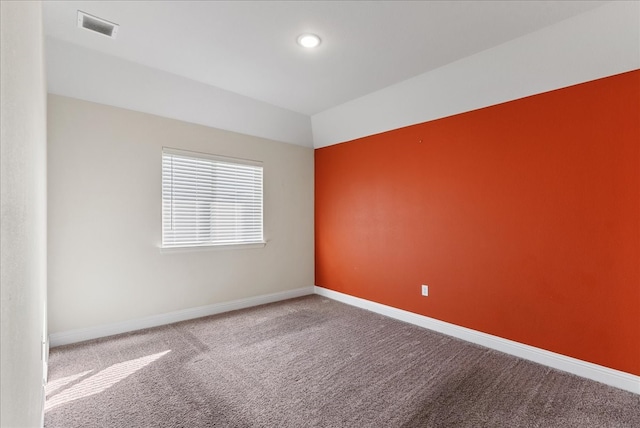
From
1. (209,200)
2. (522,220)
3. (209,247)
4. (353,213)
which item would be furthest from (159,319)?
(522,220)

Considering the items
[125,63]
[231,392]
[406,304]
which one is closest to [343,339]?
[406,304]

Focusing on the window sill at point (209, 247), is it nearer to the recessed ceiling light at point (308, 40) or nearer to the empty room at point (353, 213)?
the empty room at point (353, 213)

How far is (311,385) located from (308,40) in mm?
2820

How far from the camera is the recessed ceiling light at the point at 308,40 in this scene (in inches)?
99.5

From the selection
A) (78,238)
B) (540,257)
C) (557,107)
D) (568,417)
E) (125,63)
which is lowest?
(568,417)

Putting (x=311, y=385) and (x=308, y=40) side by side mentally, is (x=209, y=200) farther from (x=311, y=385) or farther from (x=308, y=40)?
(x=311, y=385)

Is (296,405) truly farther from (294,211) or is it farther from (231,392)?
(294,211)

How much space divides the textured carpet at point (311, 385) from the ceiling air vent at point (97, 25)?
2791 mm

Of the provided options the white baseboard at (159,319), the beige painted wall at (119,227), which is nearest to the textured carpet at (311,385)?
the white baseboard at (159,319)

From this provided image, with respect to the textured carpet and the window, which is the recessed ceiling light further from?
the textured carpet

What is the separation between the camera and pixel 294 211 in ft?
15.9

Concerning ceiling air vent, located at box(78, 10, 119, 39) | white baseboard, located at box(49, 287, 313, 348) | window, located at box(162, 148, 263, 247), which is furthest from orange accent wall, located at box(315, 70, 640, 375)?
ceiling air vent, located at box(78, 10, 119, 39)

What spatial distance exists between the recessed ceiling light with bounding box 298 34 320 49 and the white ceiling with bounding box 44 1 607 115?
0.21 ft

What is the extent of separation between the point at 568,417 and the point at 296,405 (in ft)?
5.93
